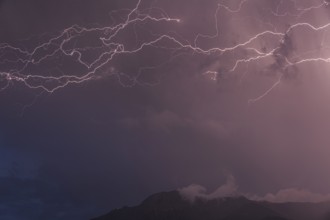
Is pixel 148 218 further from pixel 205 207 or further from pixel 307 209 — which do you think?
pixel 307 209

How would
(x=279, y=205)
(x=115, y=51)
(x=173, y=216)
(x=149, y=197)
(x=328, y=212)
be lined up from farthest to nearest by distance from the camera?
(x=149, y=197)
(x=279, y=205)
(x=173, y=216)
(x=328, y=212)
(x=115, y=51)

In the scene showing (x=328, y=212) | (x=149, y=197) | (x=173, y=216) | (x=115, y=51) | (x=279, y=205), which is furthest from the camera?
(x=149, y=197)

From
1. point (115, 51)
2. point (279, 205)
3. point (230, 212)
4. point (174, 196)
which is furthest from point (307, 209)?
point (115, 51)

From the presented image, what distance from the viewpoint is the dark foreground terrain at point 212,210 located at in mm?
162500

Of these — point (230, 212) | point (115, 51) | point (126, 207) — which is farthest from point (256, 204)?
point (115, 51)

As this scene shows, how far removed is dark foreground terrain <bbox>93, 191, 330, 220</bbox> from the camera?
162 meters

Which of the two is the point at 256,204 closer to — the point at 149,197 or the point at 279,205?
the point at 279,205

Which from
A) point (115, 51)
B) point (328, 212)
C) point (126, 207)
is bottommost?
point (115, 51)

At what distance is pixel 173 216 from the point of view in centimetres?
→ 16962

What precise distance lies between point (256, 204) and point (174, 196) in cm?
3366

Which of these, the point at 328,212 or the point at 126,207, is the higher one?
the point at 126,207

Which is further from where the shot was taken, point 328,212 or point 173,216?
point 173,216

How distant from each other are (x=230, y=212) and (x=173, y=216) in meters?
20.5

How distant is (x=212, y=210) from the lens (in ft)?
603
